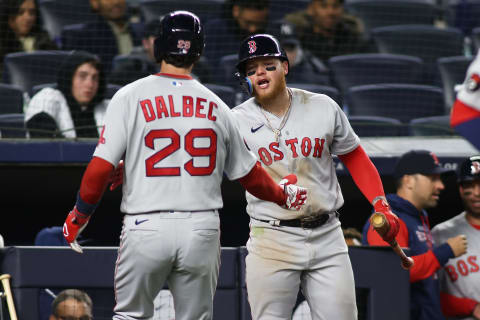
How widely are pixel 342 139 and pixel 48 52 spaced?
A: 3306 millimetres

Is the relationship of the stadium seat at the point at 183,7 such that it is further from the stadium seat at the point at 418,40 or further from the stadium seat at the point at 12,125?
the stadium seat at the point at 12,125

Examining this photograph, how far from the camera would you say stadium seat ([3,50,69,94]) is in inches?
Answer: 238

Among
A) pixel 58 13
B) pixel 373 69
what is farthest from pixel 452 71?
pixel 58 13

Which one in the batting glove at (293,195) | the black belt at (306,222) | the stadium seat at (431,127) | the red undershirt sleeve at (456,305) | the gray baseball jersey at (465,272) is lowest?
the red undershirt sleeve at (456,305)

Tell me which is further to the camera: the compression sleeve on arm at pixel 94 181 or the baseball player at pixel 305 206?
the baseball player at pixel 305 206

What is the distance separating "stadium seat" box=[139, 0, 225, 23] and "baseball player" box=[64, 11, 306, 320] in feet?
13.1

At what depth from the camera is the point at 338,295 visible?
10.6 ft

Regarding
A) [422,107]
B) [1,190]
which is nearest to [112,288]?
[1,190]

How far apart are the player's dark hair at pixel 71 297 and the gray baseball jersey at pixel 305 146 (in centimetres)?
98

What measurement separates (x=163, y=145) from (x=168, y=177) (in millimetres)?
106

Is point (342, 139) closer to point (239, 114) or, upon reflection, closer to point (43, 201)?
point (239, 114)

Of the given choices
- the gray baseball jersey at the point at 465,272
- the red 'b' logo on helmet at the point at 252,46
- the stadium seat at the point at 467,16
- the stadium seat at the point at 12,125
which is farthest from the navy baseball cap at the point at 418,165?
the stadium seat at the point at 467,16

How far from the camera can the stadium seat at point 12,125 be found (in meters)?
4.99

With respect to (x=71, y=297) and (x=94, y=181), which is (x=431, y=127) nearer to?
(x=71, y=297)
